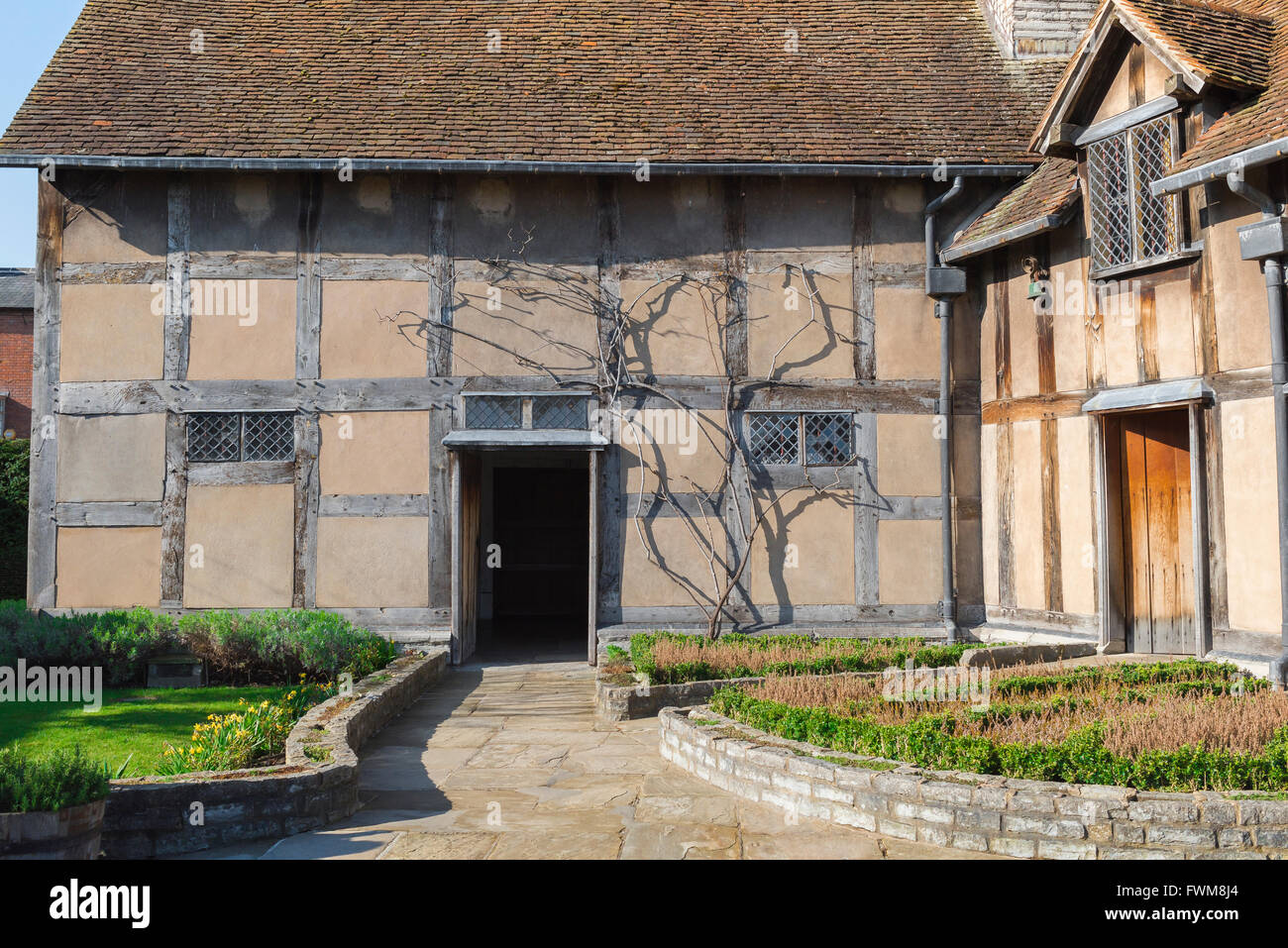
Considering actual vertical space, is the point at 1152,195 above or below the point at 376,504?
above

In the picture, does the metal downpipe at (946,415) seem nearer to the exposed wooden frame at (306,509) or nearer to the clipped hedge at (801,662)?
the clipped hedge at (801,662)

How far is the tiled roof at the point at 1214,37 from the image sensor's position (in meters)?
9.27

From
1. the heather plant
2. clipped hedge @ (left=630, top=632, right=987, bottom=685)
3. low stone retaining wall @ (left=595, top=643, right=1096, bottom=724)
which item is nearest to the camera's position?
the heather plant

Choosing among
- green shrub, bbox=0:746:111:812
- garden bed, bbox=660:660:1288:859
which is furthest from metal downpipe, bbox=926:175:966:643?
green shrub, bbox=0:746:111:812

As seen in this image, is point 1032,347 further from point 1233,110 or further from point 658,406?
point 658,406

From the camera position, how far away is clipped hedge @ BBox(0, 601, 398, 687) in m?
10.1

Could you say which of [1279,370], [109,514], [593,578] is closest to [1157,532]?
[1279,370]

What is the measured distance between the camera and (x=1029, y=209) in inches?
441

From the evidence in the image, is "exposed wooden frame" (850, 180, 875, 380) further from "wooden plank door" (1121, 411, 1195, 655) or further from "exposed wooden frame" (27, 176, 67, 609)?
"exposed wooden frame" (27, 176, 67, 609)

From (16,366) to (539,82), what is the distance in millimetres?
22170

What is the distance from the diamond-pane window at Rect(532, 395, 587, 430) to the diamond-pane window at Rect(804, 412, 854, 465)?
2.72 meters

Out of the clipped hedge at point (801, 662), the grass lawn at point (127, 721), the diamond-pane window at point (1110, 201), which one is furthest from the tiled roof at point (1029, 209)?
the grass lawn at point (127, 721)

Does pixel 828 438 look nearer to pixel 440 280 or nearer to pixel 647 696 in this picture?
pixel 647 696
